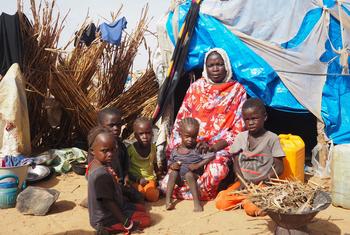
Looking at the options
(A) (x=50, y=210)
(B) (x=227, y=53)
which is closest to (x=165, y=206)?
(A) (x=50, y=210)

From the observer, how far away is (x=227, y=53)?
15.4 ft

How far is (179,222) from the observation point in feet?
11.3

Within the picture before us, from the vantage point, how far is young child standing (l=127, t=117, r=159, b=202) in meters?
3.98

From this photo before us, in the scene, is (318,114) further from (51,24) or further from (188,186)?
(51,24)

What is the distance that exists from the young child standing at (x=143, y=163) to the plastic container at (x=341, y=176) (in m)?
1.75

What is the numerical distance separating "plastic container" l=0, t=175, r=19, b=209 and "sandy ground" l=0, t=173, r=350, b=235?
0.07 meters

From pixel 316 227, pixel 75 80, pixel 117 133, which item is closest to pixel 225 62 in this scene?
pixel 117 133

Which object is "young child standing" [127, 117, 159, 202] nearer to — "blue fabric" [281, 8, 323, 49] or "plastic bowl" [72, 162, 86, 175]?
"plastic bowl" [72, 162, 86, 175]

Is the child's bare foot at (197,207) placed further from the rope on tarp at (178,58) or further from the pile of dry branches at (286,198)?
the rope on tarp at (178,58)

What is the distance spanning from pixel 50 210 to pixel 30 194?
0.25 m

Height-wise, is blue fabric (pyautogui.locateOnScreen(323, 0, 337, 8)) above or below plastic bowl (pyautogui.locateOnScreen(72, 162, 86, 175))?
above

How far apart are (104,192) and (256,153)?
5.03 ft

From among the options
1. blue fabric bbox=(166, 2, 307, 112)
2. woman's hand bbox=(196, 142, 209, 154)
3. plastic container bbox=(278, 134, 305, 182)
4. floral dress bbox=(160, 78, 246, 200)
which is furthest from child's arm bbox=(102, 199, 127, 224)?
blue fabric bbox=(166, 2, 307, 112)

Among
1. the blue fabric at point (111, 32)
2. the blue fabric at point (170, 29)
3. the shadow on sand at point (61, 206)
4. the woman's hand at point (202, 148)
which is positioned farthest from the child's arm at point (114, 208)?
the blue fabric at point (111, 32)
